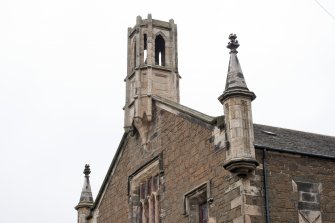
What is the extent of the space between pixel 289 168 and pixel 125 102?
9698mm

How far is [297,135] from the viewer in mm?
26062

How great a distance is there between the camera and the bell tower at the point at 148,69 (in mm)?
27781

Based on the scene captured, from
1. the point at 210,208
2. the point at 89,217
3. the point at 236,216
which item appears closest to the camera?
the point at 236,216

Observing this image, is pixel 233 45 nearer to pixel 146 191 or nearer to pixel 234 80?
pixel 234 80

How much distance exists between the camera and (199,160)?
23.3 meters

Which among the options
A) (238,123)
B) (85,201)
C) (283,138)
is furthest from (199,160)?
(85,201)

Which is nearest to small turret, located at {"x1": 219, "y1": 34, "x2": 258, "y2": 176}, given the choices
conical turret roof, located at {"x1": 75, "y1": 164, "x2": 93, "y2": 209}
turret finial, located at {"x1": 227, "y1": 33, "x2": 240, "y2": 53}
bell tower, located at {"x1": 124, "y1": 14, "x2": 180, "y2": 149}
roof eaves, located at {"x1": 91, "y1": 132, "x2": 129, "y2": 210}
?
turret finial, located at {"x1": 227, "y1": 33, "x2": 240, "y2": 53}

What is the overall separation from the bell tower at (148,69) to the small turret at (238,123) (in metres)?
6.38

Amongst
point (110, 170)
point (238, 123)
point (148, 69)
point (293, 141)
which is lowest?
point (238, 123)

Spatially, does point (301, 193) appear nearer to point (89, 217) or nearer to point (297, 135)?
point (297, 135)

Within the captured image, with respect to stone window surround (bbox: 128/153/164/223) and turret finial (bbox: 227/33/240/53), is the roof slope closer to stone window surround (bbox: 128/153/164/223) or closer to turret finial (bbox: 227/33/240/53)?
turret finial (bbox: 227/33/240/53)

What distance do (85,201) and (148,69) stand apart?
7798mm

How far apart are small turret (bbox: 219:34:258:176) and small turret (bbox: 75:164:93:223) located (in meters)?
12.6

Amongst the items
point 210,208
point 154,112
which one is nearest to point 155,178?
point 154,112
